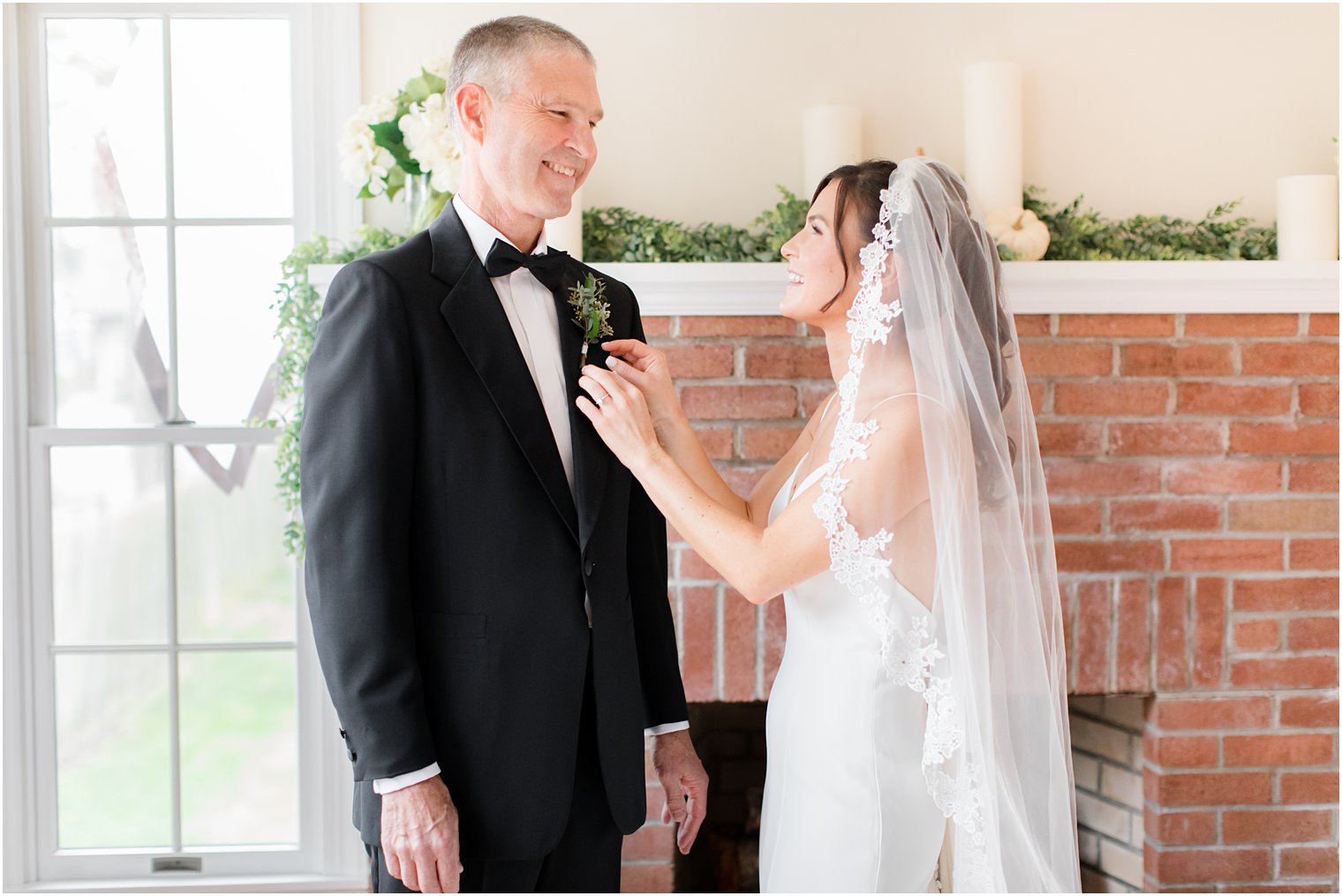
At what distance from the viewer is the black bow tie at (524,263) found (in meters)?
1.46

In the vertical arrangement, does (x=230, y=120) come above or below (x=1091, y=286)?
above

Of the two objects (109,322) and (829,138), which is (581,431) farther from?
(109,322)

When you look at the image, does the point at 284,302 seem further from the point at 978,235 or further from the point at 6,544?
the point at 978,235

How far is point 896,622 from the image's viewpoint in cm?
160

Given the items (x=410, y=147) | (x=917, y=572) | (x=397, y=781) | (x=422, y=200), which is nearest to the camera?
(x=397, y=781)

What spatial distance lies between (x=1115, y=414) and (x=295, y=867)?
2265mm

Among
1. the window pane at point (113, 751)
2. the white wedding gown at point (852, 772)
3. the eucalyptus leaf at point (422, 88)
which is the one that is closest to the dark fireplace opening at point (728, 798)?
the white wedding gown at point (852, 772)

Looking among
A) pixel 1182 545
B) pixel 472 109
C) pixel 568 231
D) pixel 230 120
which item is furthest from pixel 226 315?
pixel 1182 545

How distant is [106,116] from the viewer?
2.49 meters

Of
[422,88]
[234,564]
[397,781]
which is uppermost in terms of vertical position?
[422,88]

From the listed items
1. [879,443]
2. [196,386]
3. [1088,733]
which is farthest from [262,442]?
[1088,733]

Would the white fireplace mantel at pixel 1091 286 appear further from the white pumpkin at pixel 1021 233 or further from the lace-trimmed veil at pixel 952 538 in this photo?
the lace-trimmed veil at pixel 952 538

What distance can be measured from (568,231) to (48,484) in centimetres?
143

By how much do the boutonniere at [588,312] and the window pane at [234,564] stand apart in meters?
1.33
